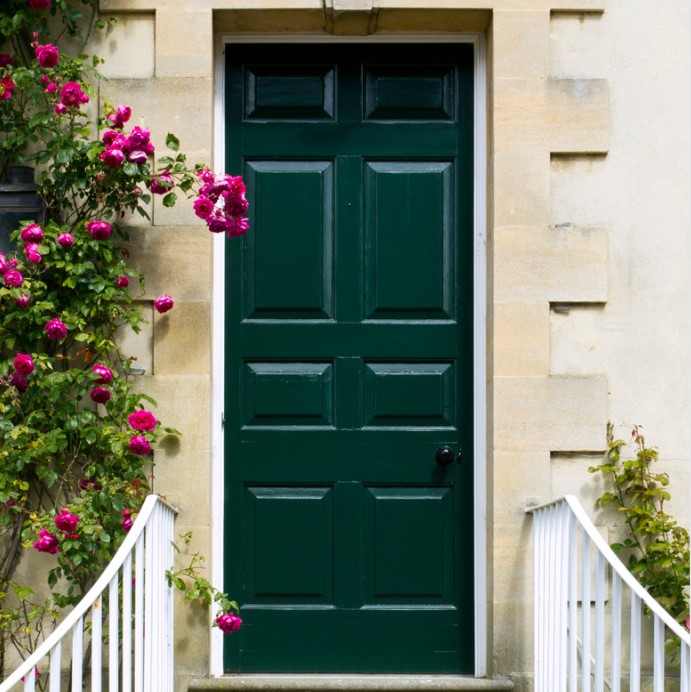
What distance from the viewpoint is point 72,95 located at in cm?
440

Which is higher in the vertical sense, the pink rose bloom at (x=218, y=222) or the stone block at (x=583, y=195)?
the stone block at (x=583, y=195)

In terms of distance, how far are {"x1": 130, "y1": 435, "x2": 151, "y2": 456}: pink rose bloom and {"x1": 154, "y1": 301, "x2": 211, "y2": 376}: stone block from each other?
1.12ft

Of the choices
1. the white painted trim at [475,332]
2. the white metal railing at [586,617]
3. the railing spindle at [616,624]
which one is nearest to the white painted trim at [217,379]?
the white painted trim at [475,332]

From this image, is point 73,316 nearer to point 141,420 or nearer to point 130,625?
point 141,420

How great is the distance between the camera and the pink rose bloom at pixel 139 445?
435 cm

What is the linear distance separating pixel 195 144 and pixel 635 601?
7.89 ft

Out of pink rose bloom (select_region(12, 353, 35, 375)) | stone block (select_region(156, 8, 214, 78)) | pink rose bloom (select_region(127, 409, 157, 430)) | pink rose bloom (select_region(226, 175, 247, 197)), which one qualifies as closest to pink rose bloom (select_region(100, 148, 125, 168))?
pink rose bloom (select_region(226, 175, 247, 197))

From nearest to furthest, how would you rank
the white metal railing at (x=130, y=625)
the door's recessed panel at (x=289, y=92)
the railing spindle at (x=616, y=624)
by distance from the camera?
the white metal railing at (x=130, y=625)
the railing spindle at (x=616, y=624)
the door's recessed panel at (x=289, y=92)

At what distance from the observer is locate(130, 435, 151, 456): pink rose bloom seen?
4348 mm

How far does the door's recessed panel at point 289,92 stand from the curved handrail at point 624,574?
6.24 ft

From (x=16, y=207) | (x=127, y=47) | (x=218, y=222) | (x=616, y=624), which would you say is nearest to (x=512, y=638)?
(x=616, y=624)

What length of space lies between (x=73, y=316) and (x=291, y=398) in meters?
0.91

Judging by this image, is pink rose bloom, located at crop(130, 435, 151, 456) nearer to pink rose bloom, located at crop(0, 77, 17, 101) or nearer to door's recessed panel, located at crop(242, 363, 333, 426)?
door's recessed panel, located at crop(242, 363, 333, 426)

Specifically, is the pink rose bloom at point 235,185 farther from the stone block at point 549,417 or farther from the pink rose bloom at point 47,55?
the stone block at point 549,417
